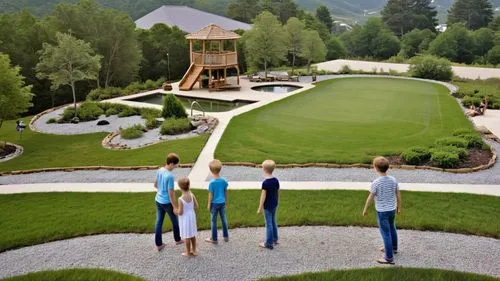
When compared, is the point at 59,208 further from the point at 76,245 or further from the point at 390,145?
the point at 390,145

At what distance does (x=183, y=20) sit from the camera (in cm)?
5616

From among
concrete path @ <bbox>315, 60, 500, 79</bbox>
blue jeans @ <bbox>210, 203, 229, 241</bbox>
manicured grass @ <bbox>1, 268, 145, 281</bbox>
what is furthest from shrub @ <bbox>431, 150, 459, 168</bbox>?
concrete path @ <bbox>315, 60, 500, 79</bbox>

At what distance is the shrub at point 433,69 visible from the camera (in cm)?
3550

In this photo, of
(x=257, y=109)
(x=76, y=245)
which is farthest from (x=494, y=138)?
(x=76, y=245)

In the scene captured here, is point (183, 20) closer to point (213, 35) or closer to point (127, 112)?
point (213, 35)

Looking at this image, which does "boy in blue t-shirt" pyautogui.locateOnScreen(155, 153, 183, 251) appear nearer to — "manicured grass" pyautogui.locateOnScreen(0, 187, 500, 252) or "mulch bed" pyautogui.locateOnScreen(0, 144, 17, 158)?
"manicured grass" pyautogui.locateOnScreen(0, 187, 500, 252)

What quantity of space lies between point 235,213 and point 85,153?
8.56 meters

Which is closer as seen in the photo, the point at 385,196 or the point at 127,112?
the point at 385,196

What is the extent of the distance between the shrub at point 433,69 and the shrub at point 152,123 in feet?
85.7

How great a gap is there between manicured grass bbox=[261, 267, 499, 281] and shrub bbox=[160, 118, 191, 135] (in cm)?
1196

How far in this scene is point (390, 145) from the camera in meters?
15.1

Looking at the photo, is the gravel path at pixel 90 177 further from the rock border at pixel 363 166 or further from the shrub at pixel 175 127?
the shrub at pixel 175 127

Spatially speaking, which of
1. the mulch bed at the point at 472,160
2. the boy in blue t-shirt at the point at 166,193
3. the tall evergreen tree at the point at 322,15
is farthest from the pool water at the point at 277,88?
the tall evergreen tree at the point at 322,15

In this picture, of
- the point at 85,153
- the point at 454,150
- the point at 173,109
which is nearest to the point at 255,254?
the point at 454,150
